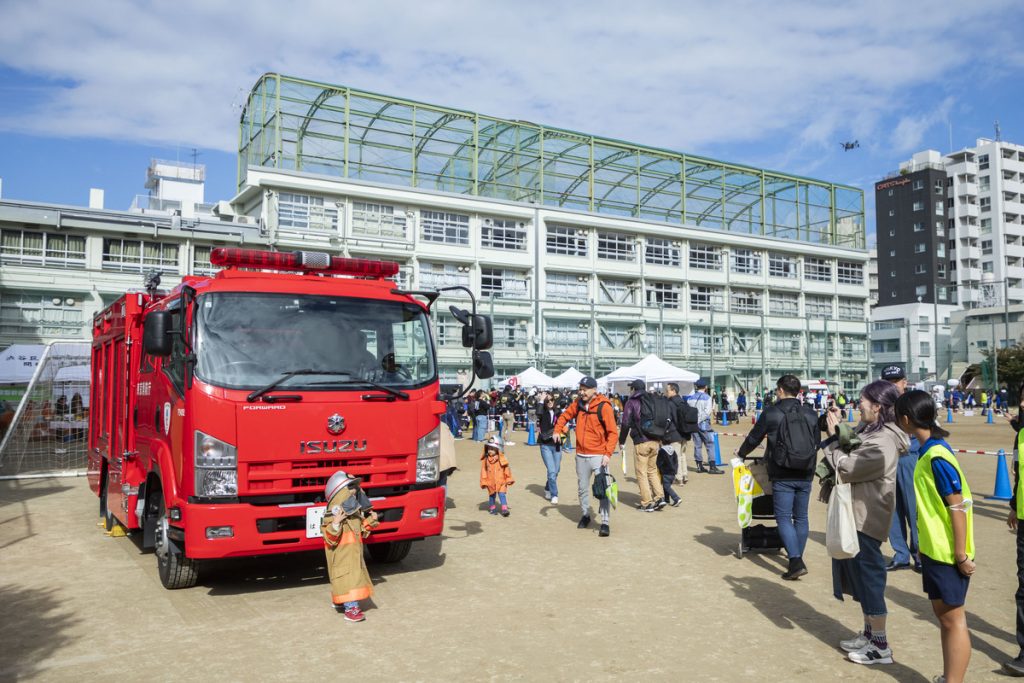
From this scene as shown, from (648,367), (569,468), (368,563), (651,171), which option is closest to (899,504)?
(368,563)

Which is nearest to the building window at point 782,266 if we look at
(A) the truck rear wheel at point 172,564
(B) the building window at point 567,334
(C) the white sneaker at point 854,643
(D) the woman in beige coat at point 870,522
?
(B) the building window at point 567,334

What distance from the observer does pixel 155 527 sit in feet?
23.6

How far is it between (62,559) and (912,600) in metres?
8.52

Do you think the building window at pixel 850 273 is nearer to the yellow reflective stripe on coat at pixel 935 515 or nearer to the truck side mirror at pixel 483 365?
the truck side mirror at pixel 483 365

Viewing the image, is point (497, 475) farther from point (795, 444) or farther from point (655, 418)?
point (795, 444)

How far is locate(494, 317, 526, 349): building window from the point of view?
46.5 metres

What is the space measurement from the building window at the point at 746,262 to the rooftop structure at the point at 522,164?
1769 millimetres

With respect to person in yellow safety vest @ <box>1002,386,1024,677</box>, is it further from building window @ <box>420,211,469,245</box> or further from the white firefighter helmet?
Answer: building window @ <box>420,211,469,245</box>

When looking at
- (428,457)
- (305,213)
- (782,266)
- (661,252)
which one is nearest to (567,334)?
(661,252)

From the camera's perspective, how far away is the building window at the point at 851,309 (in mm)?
63938

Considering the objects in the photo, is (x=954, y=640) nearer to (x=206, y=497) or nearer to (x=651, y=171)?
(x=206, y=497)

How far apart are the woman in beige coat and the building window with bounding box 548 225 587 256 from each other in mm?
45382

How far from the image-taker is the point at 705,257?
185 ft

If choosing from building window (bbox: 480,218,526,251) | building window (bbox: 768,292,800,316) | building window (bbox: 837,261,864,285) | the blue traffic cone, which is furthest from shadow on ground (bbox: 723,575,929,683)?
building window (bbox: 837,261,864,285)
